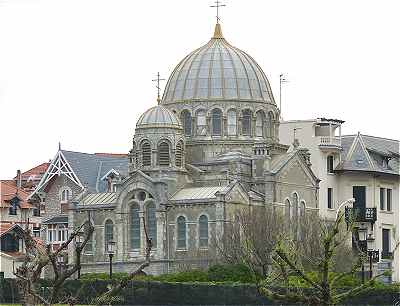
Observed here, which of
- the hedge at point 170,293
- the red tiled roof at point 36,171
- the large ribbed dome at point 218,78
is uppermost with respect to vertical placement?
the large ribbed dome at point 218,78

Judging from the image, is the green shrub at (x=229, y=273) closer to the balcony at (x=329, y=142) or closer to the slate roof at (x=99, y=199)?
the slate roof at (x=99, y=199)

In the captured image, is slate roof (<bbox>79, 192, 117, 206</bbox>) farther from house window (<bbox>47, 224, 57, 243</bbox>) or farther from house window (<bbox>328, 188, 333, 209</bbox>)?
house window (<bbox>328, 188, 333, 209</bbox>)

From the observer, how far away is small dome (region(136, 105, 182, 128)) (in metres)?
98.3

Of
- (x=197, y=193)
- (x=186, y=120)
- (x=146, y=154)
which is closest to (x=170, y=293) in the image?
(x=197, y=193)

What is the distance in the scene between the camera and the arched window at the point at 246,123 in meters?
104

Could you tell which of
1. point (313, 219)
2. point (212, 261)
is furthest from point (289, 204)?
point (212, 261)

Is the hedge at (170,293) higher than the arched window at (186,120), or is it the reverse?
the arched window at (186,120)

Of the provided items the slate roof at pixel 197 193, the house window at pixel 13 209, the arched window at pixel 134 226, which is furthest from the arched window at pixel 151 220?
the house window at pixel 13 209

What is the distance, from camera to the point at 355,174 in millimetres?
112688

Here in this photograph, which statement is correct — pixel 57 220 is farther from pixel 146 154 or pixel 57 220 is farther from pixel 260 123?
pixel 260 123

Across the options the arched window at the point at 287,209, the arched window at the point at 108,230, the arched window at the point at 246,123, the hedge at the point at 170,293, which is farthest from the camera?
the arched window at the point at 246,123

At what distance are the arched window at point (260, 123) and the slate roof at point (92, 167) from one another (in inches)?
636

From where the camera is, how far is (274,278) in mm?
38438

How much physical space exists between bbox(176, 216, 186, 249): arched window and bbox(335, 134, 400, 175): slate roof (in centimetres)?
1945
